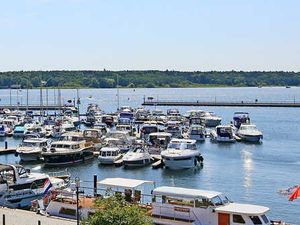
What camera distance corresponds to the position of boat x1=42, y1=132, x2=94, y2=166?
61125mm

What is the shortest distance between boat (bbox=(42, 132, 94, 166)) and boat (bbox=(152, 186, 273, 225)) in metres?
31.6

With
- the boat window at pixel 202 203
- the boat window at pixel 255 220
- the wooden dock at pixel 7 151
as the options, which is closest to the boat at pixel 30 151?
the wooden dock at pixel 7 151

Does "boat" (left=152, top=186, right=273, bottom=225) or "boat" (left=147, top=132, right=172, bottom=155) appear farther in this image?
"boat" (left=147, top=132, right=172, bottom=155)

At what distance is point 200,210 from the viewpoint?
98.2 feet

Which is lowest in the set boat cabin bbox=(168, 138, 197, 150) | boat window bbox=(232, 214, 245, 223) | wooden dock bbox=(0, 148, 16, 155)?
wooden dock bbox=(0, 148, 16, 155)

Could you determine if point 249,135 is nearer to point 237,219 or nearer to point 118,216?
point 237,219

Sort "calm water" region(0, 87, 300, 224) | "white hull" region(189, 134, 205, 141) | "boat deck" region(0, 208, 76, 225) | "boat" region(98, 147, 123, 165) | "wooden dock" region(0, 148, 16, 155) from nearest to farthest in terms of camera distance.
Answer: "boat deck" region(0, 208, 76, 225)
"calm water" region(0, 87, 300, 224)
"boat" region(98, 147, 123, 165)
"wooden dock" region(0, 148, 16, 155)
"white hull" region(189, 134, 205, 141)

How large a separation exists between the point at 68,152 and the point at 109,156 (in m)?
4.63

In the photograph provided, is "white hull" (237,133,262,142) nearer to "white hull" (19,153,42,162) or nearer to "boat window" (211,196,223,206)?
"white hull" (19,153,42,162)

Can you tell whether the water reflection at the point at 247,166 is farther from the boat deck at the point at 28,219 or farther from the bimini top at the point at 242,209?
the boat deck at the point at 28,219

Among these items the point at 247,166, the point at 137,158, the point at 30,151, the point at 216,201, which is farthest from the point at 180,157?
the point at 216,201

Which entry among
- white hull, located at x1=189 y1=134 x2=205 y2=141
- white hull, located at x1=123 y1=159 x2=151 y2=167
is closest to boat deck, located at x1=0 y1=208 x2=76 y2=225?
white hull, located at x1=123 y1=159 x2=151 y2=167

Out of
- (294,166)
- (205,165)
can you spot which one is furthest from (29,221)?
(294,166)

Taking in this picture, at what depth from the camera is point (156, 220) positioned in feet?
101
